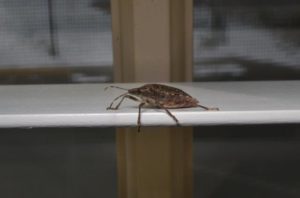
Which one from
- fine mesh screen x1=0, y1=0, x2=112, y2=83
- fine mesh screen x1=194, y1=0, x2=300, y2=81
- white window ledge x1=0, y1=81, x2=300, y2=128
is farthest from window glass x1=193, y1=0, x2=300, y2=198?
fine mesh screen x1=0, y1=0, x2=112, y2=83

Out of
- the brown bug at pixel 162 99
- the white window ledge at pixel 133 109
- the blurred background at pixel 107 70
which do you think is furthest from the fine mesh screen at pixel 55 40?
the brown bug at pixel 162 99

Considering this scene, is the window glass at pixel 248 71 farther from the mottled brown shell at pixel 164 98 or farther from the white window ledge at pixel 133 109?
the mottled brown shell at pixel 164 98

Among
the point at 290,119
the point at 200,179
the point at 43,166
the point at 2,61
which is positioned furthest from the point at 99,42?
the point at 290,119

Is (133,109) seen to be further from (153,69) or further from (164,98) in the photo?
(153,69)

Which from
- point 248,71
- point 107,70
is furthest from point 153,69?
point 248,71

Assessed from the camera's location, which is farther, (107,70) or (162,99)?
(107,70)
